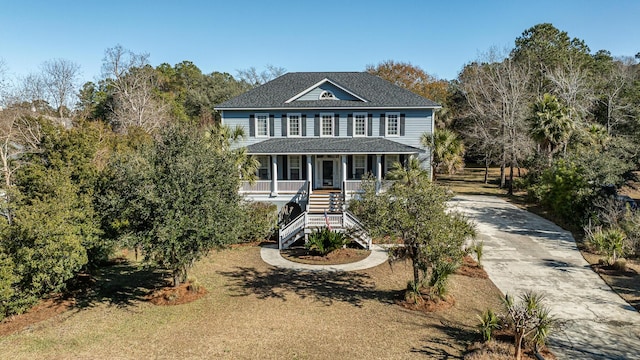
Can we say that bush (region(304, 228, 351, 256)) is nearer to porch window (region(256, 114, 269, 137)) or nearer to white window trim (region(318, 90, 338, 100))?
porch window (region(256, 114, 269, 137))

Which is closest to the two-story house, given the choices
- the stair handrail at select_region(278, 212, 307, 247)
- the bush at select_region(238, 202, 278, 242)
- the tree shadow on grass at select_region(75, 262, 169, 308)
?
the bush at select_region(238, 202, 278, 242)

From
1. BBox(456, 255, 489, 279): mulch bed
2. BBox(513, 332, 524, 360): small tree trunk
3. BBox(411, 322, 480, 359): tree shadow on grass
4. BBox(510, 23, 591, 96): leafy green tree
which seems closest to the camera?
BBox(513, 332, 524, 360): small tree trunk

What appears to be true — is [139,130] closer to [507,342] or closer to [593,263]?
[507,342]

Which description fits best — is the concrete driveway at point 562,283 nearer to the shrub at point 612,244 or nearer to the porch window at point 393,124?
the shrub at point 612,244

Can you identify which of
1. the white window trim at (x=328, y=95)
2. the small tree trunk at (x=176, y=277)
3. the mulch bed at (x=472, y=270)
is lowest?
the mulch bed at (x=472, y=270)

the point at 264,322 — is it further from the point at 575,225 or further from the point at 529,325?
the point at 575,225

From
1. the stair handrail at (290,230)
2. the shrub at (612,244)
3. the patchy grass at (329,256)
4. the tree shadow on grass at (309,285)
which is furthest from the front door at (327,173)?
the shrub at (612,244)

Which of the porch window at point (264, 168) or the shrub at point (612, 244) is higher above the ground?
the porch window at point (264, 168)
